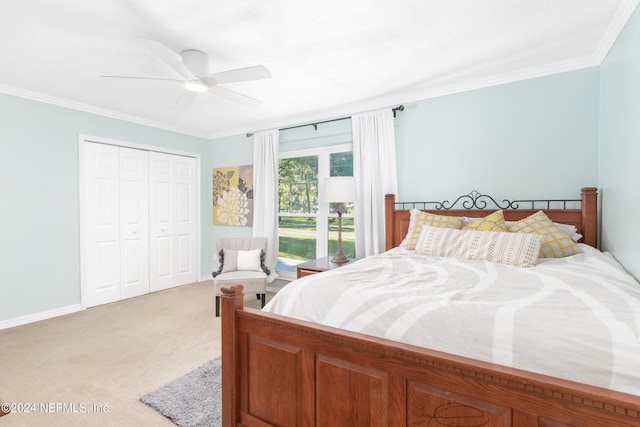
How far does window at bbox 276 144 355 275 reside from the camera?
4.09m

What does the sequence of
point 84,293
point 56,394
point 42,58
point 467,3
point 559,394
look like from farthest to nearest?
1. point 84,293
2. point 42,58
3. point 56,394
4. point 467,3
5. point 559,394

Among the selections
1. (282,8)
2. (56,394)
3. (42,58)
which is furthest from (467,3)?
(56,394)

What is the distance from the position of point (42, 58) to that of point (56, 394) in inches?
104

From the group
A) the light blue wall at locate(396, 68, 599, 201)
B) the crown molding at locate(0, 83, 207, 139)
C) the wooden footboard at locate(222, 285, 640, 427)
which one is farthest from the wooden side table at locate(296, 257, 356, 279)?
the crown molding at locate(0, 83, 207, 139)

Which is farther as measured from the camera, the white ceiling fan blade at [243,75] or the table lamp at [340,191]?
the table lamp at [340,191]

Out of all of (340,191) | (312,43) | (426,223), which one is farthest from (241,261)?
(312,43)

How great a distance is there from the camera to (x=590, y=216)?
2572mm

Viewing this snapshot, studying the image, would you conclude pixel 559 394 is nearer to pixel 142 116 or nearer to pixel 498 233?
pixel 498 233

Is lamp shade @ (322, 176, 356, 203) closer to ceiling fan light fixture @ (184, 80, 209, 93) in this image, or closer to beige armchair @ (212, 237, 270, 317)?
beige armchair @ (212, 237, 270, 317)

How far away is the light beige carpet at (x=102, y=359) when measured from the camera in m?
1.93

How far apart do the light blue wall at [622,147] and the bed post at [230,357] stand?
89.1 inches

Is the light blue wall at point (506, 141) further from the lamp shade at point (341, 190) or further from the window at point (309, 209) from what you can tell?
the window at point (309, 209)

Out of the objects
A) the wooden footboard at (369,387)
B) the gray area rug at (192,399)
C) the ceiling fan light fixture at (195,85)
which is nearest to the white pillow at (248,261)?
the gray area rug at (192,399)

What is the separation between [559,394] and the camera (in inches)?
33.9
